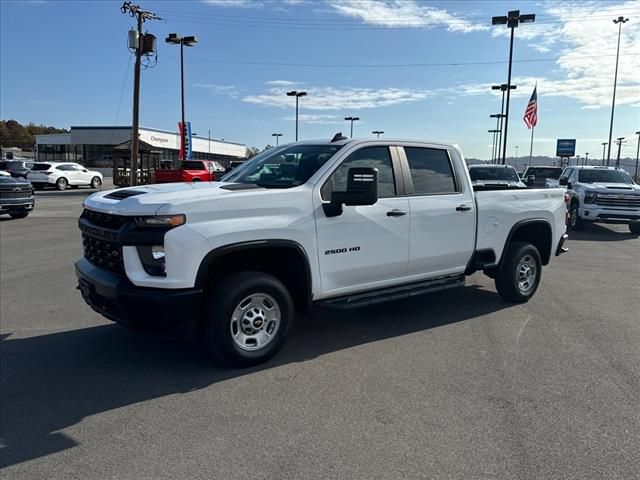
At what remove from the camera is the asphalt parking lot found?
3195 mm

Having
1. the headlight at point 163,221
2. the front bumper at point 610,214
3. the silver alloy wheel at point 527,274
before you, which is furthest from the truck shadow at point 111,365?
the front bumper at point 610,214

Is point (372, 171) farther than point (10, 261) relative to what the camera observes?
No

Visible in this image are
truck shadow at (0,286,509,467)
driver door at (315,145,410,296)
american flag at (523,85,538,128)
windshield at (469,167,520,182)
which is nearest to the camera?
truck shadow at (0,286,509,467)

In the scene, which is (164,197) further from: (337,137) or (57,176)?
(57,176)

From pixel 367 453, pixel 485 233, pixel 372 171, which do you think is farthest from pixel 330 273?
pixel 485 233

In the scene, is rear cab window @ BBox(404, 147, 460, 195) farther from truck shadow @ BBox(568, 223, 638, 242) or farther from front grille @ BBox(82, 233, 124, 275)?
truck shadow @ BBox(568, 223, 638, 242)

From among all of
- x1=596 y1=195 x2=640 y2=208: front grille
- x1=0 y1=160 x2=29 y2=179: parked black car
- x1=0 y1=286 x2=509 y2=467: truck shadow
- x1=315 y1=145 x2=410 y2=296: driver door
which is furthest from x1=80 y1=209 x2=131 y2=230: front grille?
x1=0 y1=160 x2=29 y2=179: parked black car

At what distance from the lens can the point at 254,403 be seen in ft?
13.0

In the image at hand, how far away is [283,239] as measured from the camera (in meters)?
4.51

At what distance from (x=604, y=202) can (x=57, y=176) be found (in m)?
31.7

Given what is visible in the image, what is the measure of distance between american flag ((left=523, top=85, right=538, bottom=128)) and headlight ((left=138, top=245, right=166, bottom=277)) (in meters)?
30.2

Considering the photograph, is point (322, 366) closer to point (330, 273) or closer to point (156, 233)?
point (330, 273)

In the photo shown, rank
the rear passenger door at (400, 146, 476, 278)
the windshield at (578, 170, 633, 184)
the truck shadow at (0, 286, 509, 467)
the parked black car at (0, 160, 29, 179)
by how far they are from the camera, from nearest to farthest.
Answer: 1. the truck shadow at (0, 286, 509, 467)
2. the rear passenger door at (400, 146, 476, 278)
3. the windshield at (578, 170, 633, 184)
4. the parked black car at (0, 160, 29, 179)

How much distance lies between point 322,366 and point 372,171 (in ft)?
5.77
